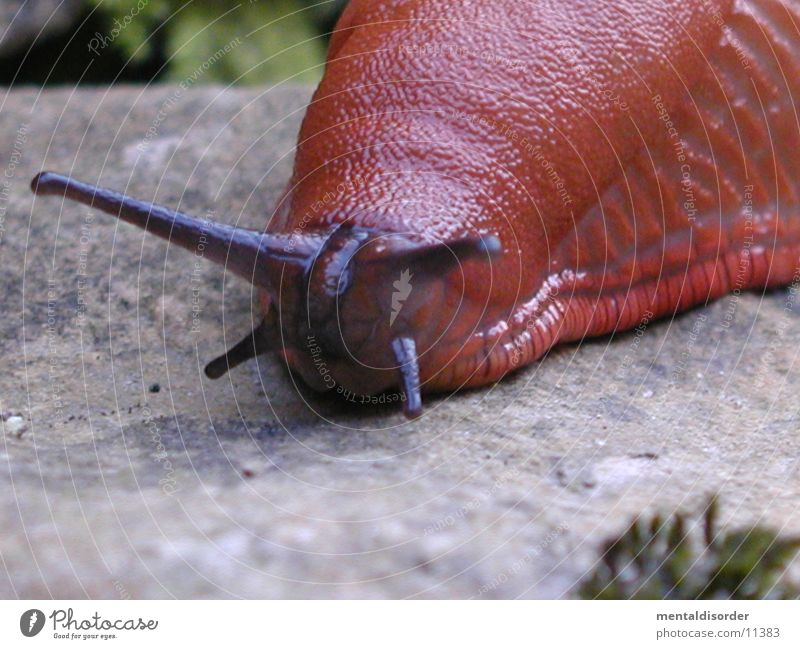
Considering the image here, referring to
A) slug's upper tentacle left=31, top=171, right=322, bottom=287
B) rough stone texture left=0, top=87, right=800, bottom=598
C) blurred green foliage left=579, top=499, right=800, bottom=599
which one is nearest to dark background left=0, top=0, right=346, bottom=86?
rough stone texture left=0, top=87, right=800, bottom=598

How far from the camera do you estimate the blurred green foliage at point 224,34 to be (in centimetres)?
363

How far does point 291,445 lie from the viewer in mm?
1475

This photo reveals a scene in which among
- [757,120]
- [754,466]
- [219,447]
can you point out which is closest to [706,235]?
[757,120]

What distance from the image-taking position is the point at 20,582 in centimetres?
108

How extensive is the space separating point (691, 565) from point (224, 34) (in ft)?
9.91

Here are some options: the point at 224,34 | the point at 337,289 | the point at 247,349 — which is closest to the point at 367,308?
the point at 337,289

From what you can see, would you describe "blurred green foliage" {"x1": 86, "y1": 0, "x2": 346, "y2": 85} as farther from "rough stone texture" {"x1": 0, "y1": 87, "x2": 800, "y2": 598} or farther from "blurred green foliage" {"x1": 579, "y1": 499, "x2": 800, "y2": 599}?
"blurred green foliage" {"x1": 579, "y1": 499, "x2": 800, "y2": 599}

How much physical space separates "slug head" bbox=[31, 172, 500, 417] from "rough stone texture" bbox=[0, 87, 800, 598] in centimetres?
9

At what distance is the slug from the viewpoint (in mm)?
1557

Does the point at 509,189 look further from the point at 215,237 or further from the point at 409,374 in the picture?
the point at 215,237

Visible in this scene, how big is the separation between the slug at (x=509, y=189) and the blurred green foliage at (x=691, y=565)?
0.39 m

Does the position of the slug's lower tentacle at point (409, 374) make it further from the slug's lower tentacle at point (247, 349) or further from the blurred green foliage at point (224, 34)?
the blurred green foliage at point (224, 34)

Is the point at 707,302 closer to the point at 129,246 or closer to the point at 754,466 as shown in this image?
the point at 754,466

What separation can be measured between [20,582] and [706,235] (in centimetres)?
152
